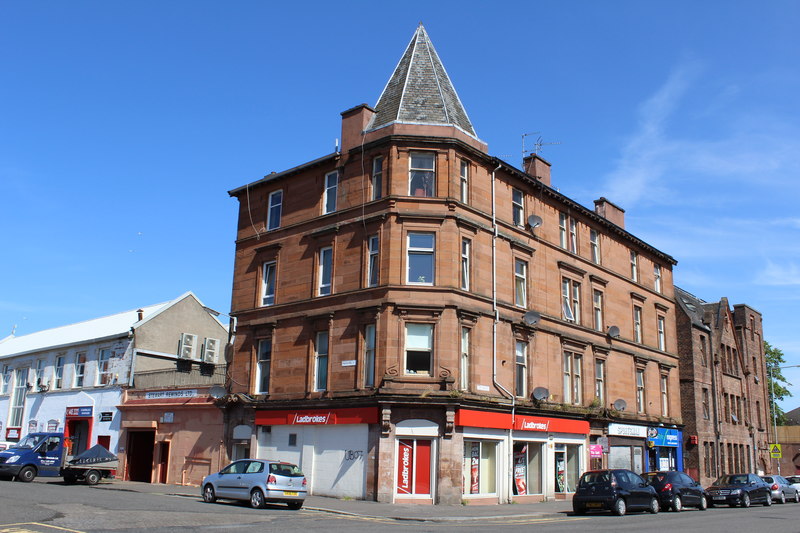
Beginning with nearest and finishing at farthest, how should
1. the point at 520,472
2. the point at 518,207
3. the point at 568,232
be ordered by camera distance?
the point at 520,472
the point at 518,207
the point at 568,232

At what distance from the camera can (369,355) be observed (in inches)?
1065

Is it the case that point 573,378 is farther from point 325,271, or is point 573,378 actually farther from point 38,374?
point 38,374

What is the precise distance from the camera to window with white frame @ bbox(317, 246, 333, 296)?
2959cm

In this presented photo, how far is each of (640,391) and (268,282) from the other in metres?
21.9

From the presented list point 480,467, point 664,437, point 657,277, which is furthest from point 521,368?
point 657,277

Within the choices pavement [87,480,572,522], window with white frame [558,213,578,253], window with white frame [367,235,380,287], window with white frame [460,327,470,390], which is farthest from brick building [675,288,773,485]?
window with white frame [367,235,380,287]

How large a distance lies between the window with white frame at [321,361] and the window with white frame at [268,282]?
3986 mm

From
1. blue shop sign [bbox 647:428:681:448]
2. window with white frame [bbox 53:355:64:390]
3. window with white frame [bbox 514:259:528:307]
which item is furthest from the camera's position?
window with white frame [bbox 53:355:64:390]

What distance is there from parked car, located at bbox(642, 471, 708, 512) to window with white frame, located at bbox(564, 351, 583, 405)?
247 inches

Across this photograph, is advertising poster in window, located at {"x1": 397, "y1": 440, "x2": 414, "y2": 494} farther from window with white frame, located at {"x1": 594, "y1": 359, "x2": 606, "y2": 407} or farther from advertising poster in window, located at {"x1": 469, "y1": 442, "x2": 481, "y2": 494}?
window with white frame, located at {"x1": 594, "y1": 359, "x2": 606, "y2": 407}

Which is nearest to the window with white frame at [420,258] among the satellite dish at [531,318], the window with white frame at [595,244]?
the satellite dish at [531,318]

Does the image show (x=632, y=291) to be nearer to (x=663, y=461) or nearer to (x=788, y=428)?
(x=663, y=461)

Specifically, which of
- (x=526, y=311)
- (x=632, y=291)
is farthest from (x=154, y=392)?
(x=632, y=291)

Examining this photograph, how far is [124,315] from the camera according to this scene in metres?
45.1
